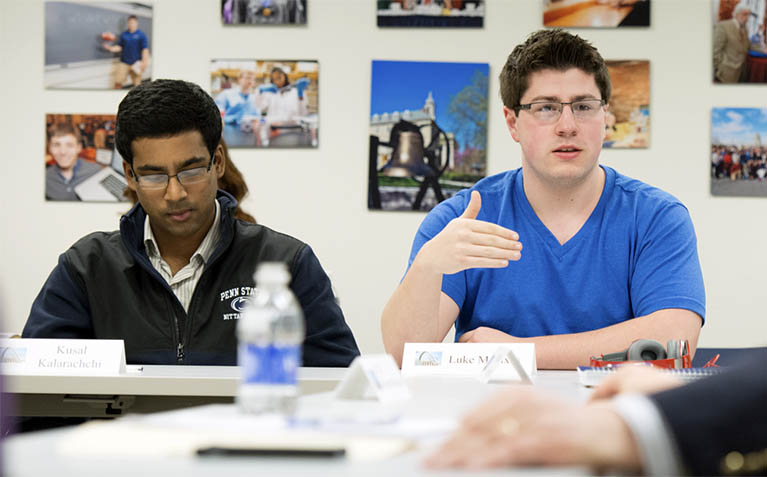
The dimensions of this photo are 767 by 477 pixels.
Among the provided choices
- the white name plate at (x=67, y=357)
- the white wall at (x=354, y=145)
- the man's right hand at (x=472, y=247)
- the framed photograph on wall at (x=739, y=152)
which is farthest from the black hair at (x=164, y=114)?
the framed photograph on wall at (x=739, y=152)

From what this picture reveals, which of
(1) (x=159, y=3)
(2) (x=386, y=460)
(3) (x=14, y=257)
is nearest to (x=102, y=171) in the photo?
(3) (x=14, y=257)

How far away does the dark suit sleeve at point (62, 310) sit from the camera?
1.89 meters

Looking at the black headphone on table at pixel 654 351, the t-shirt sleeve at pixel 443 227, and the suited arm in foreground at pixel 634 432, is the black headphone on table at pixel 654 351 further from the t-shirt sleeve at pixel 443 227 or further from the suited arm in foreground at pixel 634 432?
the suited arm in foreground at pixel 634 432

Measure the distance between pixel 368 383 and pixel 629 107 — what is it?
2.84 meters

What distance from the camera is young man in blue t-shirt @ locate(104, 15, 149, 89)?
11.9 feet

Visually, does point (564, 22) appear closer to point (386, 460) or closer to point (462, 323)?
point (462, 323)

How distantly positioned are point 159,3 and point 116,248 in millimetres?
2007

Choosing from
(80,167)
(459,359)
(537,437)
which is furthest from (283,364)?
(80,167)

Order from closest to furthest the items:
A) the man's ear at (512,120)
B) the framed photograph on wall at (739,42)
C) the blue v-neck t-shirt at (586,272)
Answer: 1. the blue v-neck t-shirt at (586,272)
2. the man's ear at (512,120)
3. the framed photograph on wall at (739,42)

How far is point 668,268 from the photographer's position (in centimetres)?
193

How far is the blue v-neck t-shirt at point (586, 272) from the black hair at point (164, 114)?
619mm

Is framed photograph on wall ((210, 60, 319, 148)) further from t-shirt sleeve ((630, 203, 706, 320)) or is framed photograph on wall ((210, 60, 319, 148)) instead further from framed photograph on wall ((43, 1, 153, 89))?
t-shirt sleeve ((630, 203, 706, 320))

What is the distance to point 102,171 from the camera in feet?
12.0

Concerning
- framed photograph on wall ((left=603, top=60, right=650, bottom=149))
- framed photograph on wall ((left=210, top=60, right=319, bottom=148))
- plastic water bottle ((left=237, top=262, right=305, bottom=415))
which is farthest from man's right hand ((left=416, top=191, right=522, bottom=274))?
framed photograph on wall ((left=603, top=60, right=650, bottom=149))
